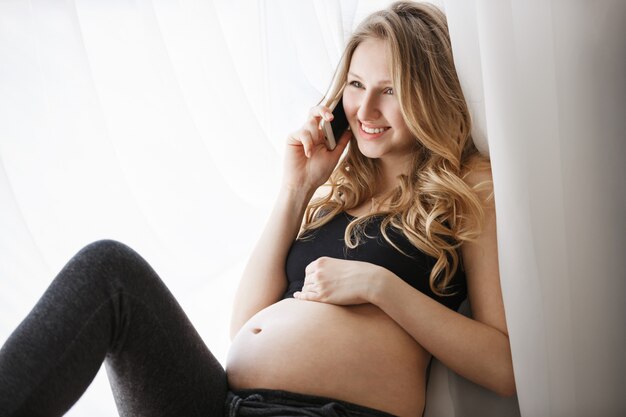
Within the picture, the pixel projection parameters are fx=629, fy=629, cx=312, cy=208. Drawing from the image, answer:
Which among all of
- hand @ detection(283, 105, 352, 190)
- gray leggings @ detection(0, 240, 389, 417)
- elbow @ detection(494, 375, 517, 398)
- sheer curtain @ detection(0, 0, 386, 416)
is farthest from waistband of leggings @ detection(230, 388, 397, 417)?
hand @ detection(283, 105, 352, 190)

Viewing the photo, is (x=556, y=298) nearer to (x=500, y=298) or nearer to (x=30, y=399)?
(x=500, y=298)

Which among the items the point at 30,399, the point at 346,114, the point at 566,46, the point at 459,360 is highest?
the point at 566,46

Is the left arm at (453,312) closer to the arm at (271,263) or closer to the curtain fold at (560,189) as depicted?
→ the curtain fold at (560,189)

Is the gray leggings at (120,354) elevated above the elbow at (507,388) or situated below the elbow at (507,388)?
above

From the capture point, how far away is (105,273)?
99 centimetres

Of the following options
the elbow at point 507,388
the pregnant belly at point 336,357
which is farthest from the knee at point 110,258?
the elbow at point 507,388

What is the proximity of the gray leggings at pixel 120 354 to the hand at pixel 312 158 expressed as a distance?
1.74ft

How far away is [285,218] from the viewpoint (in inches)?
58.5

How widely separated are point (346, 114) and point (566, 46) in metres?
0.54

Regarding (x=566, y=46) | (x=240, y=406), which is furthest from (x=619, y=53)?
(x=240, y=406)

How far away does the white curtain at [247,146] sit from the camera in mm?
1075

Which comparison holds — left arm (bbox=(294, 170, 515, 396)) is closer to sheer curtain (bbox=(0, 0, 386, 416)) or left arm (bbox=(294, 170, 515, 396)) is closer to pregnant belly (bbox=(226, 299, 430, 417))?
pregnant belly (bbox=(226, 299, 430, 417))

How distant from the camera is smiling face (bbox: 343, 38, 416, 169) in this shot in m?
1.38

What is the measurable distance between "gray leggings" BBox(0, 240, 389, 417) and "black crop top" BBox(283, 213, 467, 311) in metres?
0.29
